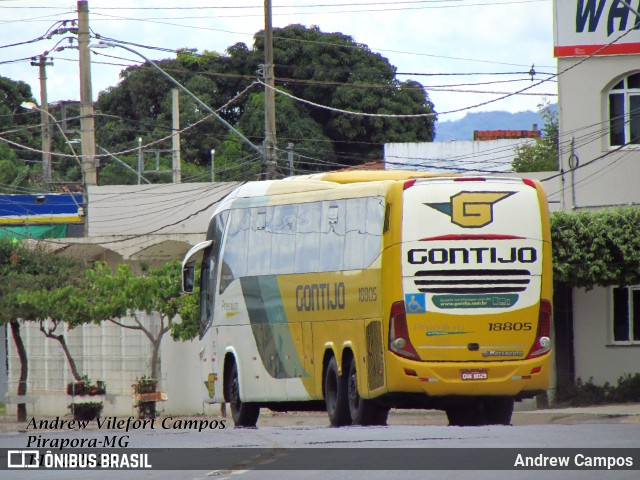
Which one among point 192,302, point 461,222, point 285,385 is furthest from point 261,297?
point 192,302

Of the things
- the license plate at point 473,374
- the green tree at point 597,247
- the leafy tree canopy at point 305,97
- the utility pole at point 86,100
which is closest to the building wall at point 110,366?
the utility pole at point 86,100

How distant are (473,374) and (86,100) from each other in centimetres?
2377

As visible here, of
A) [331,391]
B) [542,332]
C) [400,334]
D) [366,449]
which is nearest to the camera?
[366,449]

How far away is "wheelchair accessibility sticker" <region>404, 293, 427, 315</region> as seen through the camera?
18500mm

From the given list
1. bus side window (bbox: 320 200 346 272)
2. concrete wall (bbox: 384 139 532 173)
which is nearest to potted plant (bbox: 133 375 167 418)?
bus side window (bbox: 320 200 346 272)

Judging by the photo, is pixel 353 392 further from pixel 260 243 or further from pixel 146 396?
pixel 146 396

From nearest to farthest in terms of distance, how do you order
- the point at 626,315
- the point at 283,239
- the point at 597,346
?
1. the point at 283,239
2. the point at 597,346
3. the point at 626,315

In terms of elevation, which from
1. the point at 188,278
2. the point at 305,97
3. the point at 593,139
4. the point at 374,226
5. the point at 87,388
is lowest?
the point at 87,388

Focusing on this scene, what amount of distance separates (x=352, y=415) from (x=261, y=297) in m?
3.64

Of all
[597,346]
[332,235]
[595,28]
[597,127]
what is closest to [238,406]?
[332,235]

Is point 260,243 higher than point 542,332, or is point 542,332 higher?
point 260,243

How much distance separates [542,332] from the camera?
19078 millimetres

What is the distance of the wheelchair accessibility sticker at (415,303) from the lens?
1850 centimetres

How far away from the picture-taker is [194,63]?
7131cm
